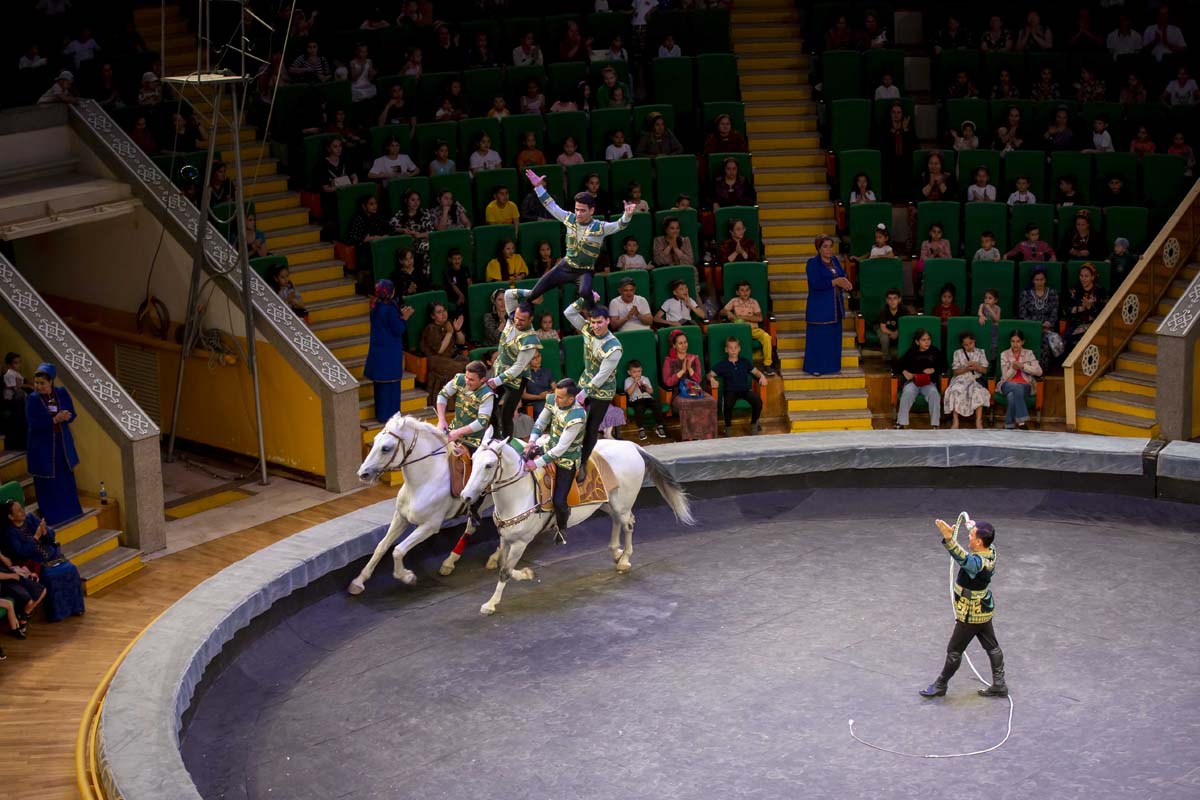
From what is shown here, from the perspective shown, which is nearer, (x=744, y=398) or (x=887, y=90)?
(x=744, y=398)

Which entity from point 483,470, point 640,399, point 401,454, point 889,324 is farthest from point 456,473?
point 889,324

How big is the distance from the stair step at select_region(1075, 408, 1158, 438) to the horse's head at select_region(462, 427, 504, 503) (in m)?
5.87

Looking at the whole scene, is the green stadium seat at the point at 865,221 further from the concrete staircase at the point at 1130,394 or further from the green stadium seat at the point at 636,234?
the concrete staircase at the point at 1130,394

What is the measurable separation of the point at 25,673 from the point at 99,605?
111 centimetres

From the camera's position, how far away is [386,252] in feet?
46.8

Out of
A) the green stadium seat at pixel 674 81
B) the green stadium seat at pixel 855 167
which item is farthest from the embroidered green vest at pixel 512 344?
the green stadium seat at pixel 674 81

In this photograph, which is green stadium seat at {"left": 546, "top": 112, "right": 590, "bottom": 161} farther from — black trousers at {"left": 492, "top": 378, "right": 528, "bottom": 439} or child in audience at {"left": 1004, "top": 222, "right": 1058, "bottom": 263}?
black trousers at {"left": 492, "top": 378, "right": 528, "bottom": 439}

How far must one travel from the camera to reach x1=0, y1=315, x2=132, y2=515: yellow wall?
11508 mm

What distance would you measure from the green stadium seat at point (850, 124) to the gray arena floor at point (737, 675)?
18.4ft

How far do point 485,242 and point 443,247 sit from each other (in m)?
0.41

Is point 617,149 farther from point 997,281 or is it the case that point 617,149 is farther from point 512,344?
point 512,344

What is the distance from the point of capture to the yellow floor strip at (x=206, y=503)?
41.2 ft

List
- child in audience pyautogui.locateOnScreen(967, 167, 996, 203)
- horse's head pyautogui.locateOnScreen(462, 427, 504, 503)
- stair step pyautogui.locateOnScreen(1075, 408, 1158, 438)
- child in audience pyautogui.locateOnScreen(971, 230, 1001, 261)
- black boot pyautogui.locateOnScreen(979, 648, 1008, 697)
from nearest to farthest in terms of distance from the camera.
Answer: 1. black boot pyautogui.locateOnScreen(979, 648, 1008, 697)
2. horse's head pyautogui.locateOnScreen(462, 427, 504, 503)
3. stair step pyautogui.locateOnScreen(1075, 408, 1158, 438)
4. child in audience pyautogui.locateOnScreen(971, 230, 1001, 261)
5. child in audience pyautogui.locateOnScreen(967, 167, 996, 203)

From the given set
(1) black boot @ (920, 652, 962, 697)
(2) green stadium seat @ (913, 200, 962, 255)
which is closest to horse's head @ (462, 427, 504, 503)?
(1) black boot @ (920, 652, 962, 697)
